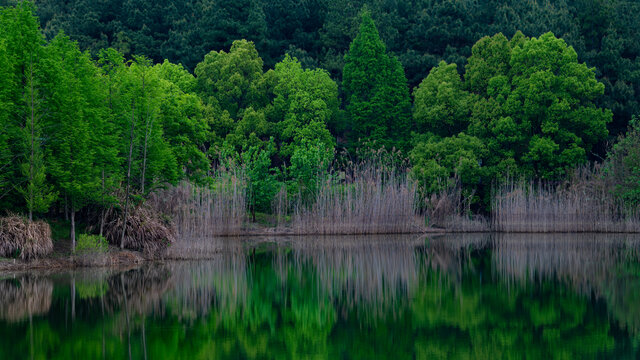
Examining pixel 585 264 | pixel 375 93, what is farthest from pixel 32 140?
pixel 375 93

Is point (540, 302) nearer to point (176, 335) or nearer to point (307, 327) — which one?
point (307, 327)

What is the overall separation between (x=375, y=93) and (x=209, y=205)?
18.4 meters

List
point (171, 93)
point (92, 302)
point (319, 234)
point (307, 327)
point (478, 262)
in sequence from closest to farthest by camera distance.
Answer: point (307, 327)
point (92, 302)
point (478, 262)
point (171, 93)
point (319, 234)

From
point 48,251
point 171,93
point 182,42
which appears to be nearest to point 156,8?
point 182,42

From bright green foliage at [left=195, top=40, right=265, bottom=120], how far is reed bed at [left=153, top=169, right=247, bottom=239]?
8.47m

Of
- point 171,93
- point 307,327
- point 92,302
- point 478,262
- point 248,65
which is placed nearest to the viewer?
point 307,327

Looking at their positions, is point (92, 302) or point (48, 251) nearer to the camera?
point (92, 302)

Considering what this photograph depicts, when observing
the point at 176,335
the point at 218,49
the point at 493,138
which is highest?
the point at 218,49

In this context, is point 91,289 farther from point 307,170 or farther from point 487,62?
point 487,62

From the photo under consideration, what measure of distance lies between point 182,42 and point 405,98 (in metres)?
15.6

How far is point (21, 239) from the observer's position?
23688 millimetres

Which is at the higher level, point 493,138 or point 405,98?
point 405,98

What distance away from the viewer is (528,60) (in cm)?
4497

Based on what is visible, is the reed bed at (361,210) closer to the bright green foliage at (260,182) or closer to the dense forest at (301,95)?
the dense forest at (301,95)
